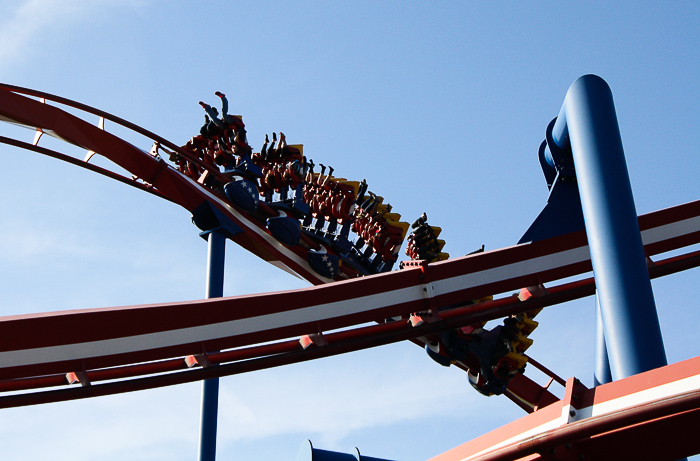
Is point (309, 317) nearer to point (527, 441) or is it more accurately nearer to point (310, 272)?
point (527, 441)

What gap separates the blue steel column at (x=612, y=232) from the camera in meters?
3.00

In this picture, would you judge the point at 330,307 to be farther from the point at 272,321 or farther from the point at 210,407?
the point at 210,407

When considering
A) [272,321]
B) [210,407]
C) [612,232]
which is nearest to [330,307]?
[272,321]

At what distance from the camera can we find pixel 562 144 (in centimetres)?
427

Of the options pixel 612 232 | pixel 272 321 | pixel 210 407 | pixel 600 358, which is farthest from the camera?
pixel 210 407

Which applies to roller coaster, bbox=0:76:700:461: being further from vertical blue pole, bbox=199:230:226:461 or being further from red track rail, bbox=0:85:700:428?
vertical blue pole, bbox=199:230:226:461

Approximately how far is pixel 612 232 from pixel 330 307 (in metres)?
1.28

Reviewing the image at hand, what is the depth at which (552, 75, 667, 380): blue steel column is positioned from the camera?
9.84 ft

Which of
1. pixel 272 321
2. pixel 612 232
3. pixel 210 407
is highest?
pixel 210 407

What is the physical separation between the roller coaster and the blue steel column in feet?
1.27

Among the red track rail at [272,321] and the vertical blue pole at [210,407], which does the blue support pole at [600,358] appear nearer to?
the red track rail at [272,321]

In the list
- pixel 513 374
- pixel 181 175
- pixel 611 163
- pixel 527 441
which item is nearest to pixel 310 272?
pixel 181 175

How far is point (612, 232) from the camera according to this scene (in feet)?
11.0

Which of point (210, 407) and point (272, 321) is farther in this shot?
point (210, 407)
